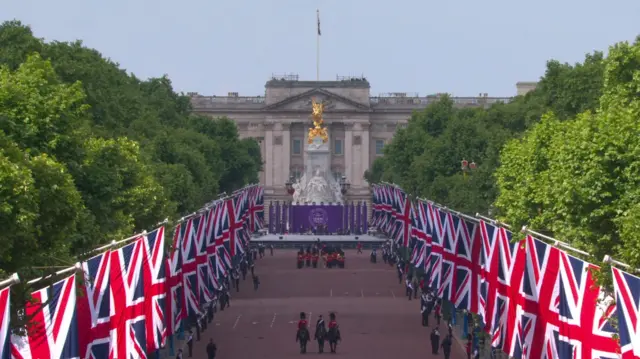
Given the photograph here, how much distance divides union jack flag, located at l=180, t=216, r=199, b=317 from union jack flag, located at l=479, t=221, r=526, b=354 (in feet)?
39.6

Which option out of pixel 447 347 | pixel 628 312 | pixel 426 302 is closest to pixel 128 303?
pixel 628 312

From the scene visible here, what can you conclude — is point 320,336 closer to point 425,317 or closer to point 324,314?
point 425,317

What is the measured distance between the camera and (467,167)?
8862cm

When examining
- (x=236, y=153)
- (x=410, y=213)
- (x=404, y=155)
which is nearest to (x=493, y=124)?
(x=410, y=213)

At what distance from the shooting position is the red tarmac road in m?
64.0

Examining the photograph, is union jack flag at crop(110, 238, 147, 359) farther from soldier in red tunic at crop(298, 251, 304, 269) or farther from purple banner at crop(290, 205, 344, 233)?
purple banner at crop(290, 205, 344, 233)

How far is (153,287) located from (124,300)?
6126 mm

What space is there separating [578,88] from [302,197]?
83524 millimetres

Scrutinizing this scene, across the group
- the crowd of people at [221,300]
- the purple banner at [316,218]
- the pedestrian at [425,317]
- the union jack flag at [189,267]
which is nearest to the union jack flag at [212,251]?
the crowd of people at [221,300]

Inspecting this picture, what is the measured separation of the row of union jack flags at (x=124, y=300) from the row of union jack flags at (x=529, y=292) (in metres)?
10.5

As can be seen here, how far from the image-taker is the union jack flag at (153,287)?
4556 cm

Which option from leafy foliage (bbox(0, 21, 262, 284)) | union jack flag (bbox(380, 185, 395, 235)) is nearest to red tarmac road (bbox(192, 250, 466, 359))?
leafy foliage (bbox(0, 21, 262, 284))

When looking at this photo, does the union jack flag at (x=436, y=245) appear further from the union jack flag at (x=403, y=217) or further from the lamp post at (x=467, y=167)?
the union jack flag at (x=403, y=217)

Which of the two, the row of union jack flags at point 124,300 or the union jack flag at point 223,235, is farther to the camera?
the union jack flag at point 223,235
